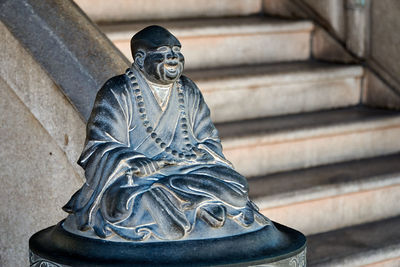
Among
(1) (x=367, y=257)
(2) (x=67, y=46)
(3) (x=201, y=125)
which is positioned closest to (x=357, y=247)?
(1) (x=367, y=257)

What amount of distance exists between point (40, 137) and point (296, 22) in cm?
235

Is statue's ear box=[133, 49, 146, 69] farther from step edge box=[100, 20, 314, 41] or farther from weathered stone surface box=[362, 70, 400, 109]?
weathered stone surface box=[362, 70, 400, 109]

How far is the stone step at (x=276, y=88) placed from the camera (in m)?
5.03

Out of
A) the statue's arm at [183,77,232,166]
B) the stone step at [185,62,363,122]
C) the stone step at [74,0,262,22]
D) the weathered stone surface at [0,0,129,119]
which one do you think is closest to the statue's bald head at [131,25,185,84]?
the statue's arm at [183,77,232,166]

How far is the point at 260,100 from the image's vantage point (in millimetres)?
5227

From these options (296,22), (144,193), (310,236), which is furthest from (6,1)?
(296,22)

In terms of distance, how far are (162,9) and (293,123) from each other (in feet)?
3.81

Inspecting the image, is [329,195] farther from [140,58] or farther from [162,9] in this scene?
[140,58]

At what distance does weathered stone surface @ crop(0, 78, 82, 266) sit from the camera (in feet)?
12.3

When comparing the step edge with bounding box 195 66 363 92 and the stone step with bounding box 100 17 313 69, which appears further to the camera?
the stone step with bounding box 100 17 313 69

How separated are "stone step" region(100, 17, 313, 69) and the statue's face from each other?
217cm

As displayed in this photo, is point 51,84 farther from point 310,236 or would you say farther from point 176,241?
point 310,236

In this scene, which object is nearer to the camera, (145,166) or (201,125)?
(145,166)

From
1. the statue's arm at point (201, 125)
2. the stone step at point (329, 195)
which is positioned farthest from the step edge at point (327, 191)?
the statue's arm at point (201, 125)
